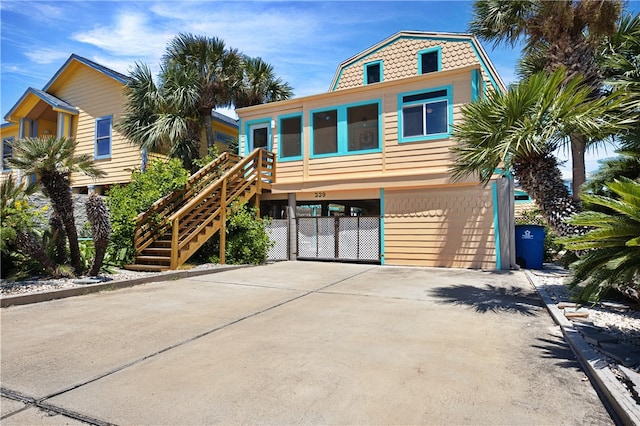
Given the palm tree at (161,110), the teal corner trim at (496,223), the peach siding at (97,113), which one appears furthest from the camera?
the peach siding at (97,113)

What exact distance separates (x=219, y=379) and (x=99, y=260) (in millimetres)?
5134

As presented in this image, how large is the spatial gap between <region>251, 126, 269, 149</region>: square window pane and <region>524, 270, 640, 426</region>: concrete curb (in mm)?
10888

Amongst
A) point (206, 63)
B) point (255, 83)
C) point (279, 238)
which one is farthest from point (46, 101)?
point (279, 238)

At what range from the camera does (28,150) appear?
599 cm

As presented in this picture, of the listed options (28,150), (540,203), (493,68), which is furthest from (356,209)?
(493,68)

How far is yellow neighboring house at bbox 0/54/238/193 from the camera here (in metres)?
15.1

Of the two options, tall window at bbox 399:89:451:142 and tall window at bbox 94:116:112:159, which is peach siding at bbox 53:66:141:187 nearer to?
tall window at bbox 94:116:112:159

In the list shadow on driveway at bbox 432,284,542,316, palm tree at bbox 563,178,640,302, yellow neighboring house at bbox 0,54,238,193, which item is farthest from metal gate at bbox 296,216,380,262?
palm tree at bbox 563,178,640,302

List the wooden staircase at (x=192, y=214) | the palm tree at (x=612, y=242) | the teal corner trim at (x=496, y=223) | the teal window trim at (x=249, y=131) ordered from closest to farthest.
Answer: the palm tree at (x=612, y=242), the wooden staircase at (x=192, y=214), the teal corner trim at (x=496, y=223), the teal window trim at (x=249, y=131)

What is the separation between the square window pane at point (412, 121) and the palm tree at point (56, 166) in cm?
792

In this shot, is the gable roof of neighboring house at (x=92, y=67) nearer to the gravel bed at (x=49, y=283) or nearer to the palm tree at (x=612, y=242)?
the gravel bed at (x=49, y=283)

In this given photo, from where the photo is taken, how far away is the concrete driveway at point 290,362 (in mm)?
2371

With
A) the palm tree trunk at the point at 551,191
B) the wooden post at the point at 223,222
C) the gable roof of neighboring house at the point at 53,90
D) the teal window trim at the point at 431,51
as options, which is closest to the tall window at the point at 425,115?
the palm tree trunk at the point at 551,191

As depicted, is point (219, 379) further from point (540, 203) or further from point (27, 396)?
point (540, 203)
